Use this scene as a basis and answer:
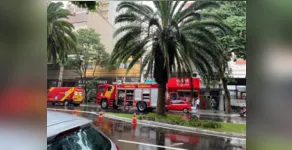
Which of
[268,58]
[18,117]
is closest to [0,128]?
[18,117]

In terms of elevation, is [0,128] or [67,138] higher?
[0,128]

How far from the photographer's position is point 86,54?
22.9 feet

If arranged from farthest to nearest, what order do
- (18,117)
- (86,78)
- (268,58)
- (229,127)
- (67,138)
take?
1. (86,78)
2. (229,127)
3. (67,138)
4. (18,117)
5. (268,58)

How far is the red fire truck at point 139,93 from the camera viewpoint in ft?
22.9

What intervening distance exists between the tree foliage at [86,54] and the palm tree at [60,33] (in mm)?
209

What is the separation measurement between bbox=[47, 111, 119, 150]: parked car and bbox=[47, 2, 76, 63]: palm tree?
14.4ft

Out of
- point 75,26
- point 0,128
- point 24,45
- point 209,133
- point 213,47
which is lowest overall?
point 209,133

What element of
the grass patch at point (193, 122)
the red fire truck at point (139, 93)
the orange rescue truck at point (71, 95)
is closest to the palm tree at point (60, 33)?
the orange rescue truck at point (71, 95)

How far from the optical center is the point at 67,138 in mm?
1732

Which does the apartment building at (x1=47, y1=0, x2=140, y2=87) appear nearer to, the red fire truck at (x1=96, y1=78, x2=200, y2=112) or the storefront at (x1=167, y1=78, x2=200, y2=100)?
the red fire truck at (x1=96, y1=78, x2=200, y2=112)

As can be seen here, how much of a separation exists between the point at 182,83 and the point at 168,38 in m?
1.25

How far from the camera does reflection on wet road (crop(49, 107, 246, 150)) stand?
521cm

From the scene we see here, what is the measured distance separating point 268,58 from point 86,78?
6291 mm

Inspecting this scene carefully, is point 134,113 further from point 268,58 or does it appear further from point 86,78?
point 268,58
